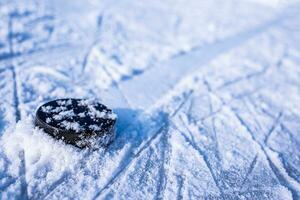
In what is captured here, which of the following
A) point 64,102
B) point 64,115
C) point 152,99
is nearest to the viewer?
point 64,115

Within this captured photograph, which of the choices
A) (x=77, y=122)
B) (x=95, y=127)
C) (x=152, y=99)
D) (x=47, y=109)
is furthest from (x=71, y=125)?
(x=152, y=99)

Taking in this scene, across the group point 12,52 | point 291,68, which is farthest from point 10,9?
point 291,68

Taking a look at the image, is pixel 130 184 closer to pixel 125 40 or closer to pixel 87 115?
pixel 87 115

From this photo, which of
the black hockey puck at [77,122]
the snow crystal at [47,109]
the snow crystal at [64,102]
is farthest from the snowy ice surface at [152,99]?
the snow crystal at [64,102]

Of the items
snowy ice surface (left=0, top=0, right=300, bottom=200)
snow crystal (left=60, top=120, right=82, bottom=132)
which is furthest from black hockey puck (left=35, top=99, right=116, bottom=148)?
snowy ice surface (left=0, top=0, right=300, bottom=200)

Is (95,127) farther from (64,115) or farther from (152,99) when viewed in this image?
(152,99)
